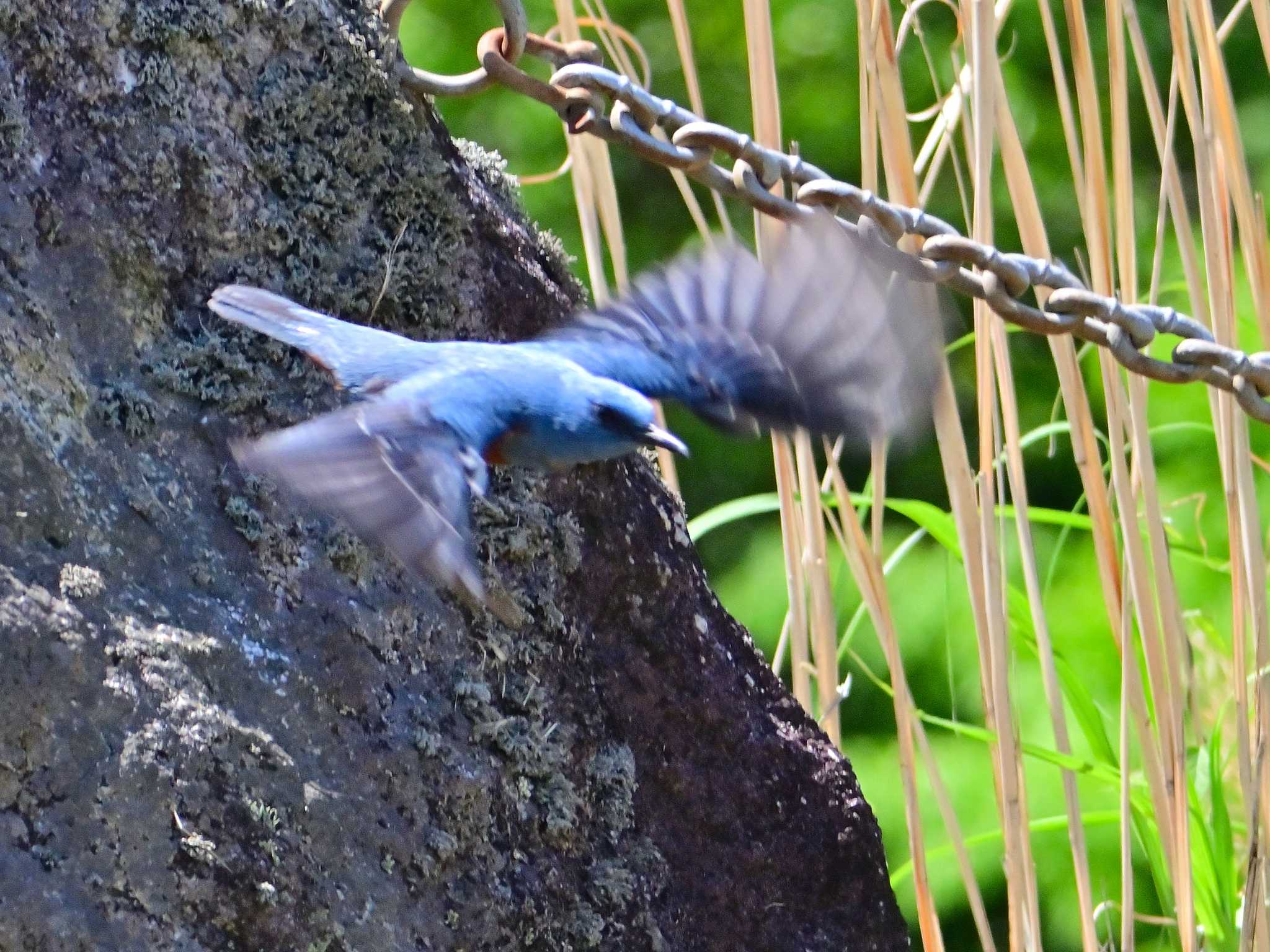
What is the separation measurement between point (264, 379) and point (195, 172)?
157 millimetres

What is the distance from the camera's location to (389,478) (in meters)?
0.82

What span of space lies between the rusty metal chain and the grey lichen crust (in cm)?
20

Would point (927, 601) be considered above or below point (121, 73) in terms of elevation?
below

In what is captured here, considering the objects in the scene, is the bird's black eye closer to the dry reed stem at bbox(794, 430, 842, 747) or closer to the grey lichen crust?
the grey lichen crust

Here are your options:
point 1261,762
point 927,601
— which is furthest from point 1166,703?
point 927,601

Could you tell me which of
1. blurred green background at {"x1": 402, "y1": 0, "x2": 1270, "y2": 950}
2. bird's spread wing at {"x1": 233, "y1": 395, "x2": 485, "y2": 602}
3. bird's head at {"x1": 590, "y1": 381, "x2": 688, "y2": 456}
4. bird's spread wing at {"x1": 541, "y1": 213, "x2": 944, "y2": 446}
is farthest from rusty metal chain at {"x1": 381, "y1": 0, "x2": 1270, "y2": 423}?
blurred green background at {"x1": 402, "y1": 0, "x2": 1270, "y2": 950}

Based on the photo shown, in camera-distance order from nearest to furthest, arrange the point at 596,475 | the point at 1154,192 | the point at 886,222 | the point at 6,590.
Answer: the point at 6,590 → the point at 886,222 → the point at 596,475 → the point at 1154,192

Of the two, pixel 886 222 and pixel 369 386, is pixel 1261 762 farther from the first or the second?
pixel 369 386

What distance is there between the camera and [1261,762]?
1.30 m

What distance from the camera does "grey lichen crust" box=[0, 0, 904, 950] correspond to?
A: 891 mm

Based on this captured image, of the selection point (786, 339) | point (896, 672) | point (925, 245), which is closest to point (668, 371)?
point (786, 339)

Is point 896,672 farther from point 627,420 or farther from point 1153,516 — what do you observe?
point 627,420

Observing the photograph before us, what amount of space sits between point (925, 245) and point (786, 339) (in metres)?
0.11

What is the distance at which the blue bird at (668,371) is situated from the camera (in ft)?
2.99
